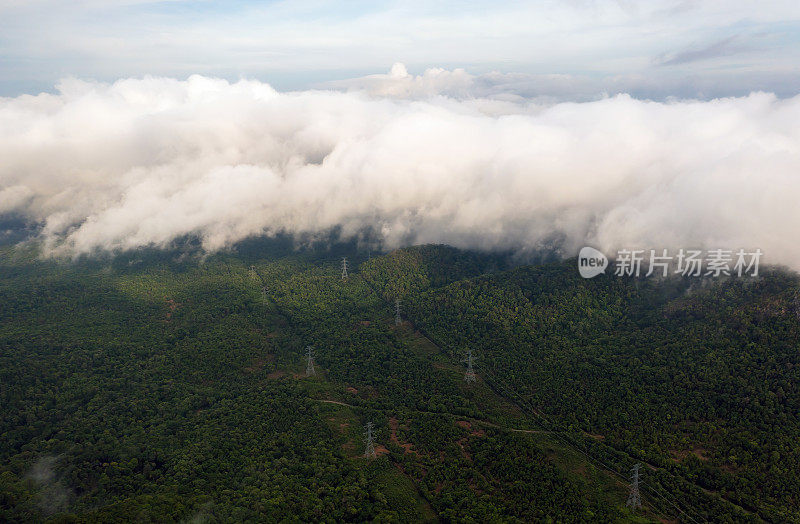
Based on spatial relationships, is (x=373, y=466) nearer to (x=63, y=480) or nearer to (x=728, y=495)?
(x=63, y=480)

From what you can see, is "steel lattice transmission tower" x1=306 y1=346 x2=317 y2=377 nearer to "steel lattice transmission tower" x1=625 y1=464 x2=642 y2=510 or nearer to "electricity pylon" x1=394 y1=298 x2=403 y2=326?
"electricity pylon" x1=394 y1=298 x2=403 y2=326

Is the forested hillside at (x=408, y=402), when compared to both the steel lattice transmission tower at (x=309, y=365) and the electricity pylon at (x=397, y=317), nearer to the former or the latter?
the steel lattice transmission tower at (x=309, y=365)

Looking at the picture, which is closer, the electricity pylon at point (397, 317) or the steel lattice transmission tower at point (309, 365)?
the steel lattice transmission tower at point (309, 365)
